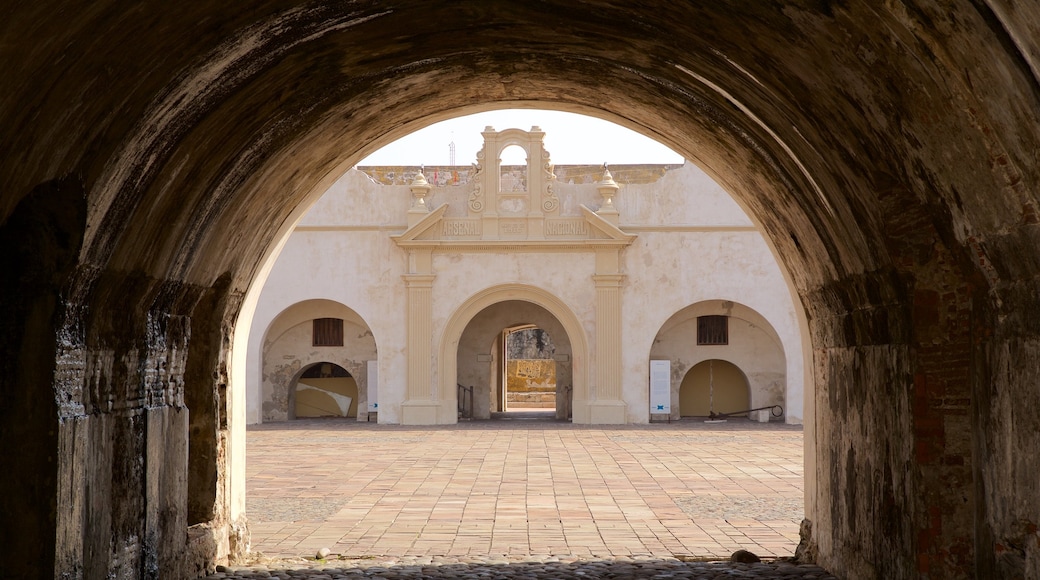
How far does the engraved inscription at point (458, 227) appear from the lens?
85.9 ft

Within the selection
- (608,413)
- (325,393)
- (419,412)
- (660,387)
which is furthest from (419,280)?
(660,387)

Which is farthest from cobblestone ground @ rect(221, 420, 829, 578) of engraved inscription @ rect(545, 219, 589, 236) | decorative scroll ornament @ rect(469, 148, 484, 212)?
decorative scroll ornament @ rect(469, 148, 484, 212)

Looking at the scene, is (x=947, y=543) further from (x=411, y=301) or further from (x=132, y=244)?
(x=411, y=301)

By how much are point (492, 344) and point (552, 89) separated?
2087 centimetres

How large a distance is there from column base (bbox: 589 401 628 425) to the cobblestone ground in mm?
4097

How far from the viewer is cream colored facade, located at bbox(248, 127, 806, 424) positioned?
25.9m

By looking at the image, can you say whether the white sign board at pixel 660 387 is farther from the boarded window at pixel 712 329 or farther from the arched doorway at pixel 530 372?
the arched doorway at pixel 530 372

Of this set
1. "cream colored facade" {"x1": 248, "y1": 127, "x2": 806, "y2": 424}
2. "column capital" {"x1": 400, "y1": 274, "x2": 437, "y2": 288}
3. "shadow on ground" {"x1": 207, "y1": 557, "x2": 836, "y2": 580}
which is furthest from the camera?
"column capital" {"x1": 400, "y1": 274, "x2": 437, "y2": 288}

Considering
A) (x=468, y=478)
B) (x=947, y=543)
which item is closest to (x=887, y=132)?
(x=947, y=543)

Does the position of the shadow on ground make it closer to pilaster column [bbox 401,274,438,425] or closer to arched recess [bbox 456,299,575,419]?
pilaster column [bbox 401,274,438,425]

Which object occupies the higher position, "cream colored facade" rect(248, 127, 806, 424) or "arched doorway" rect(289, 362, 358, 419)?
"cream colored facade" rect(248, 127, 806, 424)

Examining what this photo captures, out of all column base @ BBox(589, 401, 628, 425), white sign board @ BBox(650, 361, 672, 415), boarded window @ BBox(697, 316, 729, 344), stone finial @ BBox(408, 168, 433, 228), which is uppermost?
stone finial @ BBox(408, 168, 433, 228)

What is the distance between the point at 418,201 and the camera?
26203 millimetres

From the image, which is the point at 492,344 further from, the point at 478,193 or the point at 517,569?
the point at 517,569
